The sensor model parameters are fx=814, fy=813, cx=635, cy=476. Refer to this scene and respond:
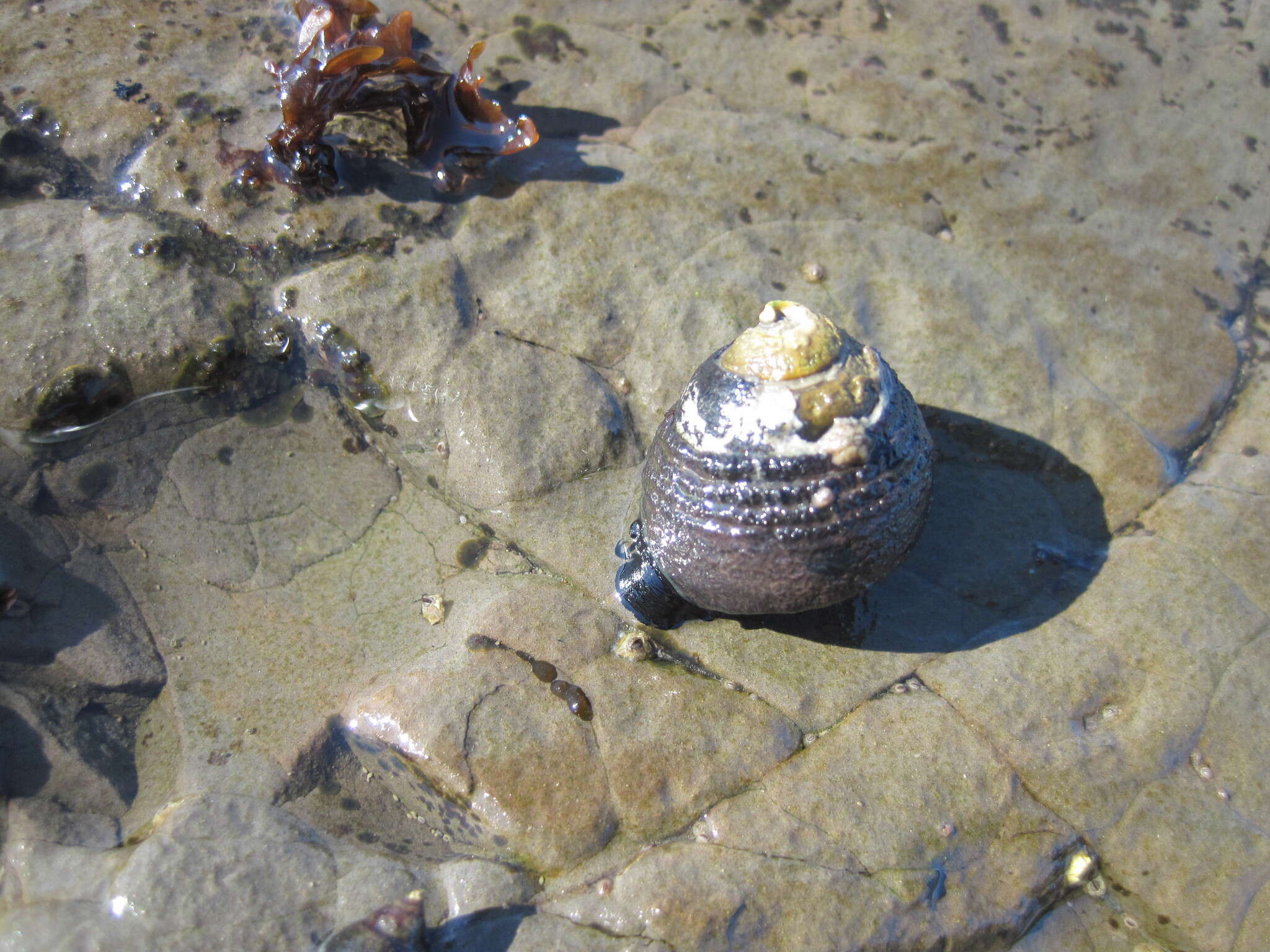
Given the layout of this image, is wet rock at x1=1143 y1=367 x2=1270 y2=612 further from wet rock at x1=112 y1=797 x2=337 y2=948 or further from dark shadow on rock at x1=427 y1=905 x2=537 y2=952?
wet rock at x1=112 y1=797 x2=337 y2=948

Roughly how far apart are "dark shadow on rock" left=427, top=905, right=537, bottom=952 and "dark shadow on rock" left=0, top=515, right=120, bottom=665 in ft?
5.77

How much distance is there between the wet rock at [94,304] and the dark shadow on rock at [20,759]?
126cm

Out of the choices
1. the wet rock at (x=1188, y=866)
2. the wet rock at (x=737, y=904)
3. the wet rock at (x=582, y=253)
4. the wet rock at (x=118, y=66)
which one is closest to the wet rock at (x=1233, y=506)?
the wet rock at (x=1188, y=866)

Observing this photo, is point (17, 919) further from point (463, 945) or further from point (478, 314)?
point (478, 314)

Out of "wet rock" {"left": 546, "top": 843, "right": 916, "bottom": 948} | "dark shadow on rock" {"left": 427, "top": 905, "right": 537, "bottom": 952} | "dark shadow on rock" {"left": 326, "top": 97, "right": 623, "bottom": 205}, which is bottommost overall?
"dark shadow on rock" {"left": 427, "top": 905, "right": 537, "bottom": 952}

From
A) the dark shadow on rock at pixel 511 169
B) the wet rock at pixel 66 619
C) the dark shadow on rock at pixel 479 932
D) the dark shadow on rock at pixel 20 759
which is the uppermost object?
the dark shadow on rock at pixel 511 169

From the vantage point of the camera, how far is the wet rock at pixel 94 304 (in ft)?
11.2

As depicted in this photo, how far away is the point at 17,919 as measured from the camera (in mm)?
2490

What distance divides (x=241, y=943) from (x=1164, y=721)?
3.45 m

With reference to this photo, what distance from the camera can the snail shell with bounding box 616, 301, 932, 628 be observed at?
115 inches

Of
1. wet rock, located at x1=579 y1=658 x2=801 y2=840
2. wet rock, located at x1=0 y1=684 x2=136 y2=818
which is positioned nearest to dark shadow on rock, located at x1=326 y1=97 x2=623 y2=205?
wet rock, located at x1=579 y1=658 x2=801 y2=840

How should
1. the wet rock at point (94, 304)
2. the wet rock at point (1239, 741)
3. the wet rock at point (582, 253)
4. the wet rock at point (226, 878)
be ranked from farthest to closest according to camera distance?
the wet rock at point (582, 253) → the wet rock at point (94, 304) → the wet rock at point (1239, 741) → the wet rock at point (226, 878)

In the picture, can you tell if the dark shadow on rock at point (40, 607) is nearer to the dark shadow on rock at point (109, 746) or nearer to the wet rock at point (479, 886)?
the dark shadow on rock at point (109, 746)

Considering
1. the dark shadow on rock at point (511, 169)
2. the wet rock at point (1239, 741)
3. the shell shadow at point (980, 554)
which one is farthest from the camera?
the dark shadow on rock at point (511, 169)
